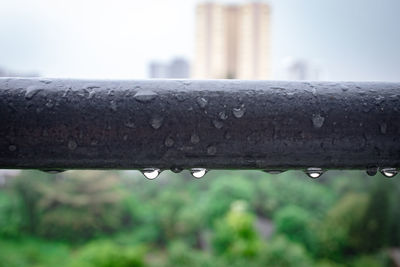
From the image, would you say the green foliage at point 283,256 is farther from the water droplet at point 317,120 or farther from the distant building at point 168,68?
the distant building at point 168,68

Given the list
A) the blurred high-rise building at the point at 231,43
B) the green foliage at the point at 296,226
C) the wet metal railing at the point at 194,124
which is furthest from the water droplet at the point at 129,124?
the blurred high-rise building at the point at 231,43

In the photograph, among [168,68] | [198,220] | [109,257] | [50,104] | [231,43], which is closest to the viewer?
[50,104]

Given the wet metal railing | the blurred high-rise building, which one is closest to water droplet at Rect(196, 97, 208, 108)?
the wet metal railing

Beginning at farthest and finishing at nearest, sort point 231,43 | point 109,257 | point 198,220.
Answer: point 231,43 < point 198,220 < point 109,257

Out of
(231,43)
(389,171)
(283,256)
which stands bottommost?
(283,256)

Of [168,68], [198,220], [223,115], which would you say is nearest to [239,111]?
[223,115]

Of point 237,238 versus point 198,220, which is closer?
point 237,238

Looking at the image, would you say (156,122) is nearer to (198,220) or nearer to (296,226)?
(296,226)

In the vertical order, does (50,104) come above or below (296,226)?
above
